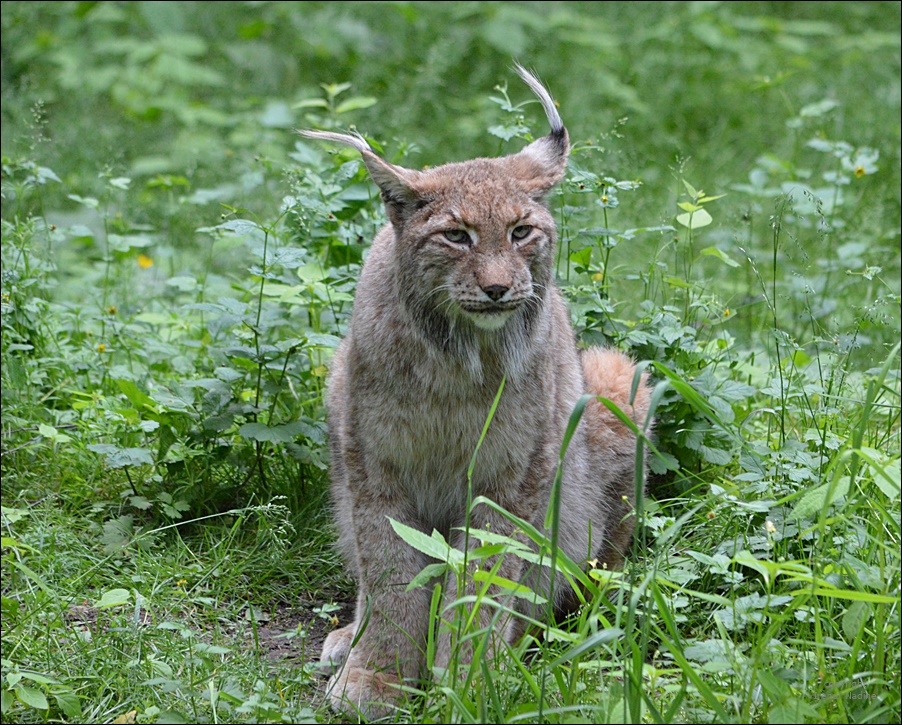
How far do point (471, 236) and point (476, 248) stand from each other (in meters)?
0.04

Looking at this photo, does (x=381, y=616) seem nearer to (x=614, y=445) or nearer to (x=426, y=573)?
(x=426, y=573)

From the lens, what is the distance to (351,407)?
10.9ft

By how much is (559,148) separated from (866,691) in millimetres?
1789

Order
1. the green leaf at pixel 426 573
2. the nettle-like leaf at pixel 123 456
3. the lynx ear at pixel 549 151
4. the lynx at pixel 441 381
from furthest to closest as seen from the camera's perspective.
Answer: the nettle-like leaf at pixel 123 456 → the lynx ear at pixel 549 151 → the lynx at pixel 441 381 → the green leaf at pixel 426 573

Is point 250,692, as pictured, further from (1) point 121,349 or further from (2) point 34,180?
(2) point 34,180

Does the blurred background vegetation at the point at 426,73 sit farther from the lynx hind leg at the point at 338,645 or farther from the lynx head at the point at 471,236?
the lynx hind leg at the point at 338,645

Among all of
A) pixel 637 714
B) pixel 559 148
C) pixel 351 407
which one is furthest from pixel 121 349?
pixel 637 714

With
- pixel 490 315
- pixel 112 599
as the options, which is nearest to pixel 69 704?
pixel 112 599

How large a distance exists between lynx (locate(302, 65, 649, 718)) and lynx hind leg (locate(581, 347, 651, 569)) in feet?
0.88

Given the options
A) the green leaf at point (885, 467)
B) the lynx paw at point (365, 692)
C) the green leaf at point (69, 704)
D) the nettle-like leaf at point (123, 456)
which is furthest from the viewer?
the nettle-like leaf at point (123, 456)

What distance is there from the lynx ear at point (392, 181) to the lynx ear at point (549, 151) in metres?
0.38

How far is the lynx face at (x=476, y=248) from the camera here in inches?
118

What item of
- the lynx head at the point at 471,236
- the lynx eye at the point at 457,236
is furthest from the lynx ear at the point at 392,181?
the lynx eye at the point at 457,236

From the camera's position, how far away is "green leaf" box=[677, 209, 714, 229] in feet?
13.0
